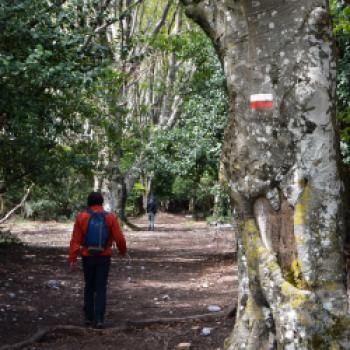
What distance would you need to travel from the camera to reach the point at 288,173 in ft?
17.2

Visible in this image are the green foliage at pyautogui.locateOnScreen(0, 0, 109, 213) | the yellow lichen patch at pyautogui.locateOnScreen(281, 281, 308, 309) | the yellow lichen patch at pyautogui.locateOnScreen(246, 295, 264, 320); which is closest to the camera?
the yellow lichen patch at pyautogui.locateOnScreen(281, 281, 308, 309)

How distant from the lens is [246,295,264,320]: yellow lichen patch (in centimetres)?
551

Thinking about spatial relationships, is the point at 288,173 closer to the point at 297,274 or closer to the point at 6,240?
the point at 297,274

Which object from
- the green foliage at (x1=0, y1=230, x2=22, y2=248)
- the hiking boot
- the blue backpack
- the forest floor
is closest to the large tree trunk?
the forest floor

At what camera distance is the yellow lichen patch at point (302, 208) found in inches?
204

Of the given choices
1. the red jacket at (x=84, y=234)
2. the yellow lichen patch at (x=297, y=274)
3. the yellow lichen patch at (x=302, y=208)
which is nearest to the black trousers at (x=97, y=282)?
the red jacket at (x=84, y=234)

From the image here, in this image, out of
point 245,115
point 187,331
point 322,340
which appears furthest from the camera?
point 187,331

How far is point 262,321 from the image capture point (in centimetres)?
549

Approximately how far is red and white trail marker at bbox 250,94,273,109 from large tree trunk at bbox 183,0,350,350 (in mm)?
12

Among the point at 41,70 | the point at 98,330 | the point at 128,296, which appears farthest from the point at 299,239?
the point at 128,296

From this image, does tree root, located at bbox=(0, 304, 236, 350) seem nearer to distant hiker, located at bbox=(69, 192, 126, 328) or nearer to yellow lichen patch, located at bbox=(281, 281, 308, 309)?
distant hiker, located at bbox=(69, 192, 126, 328)

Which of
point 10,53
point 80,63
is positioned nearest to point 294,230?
point 10,53

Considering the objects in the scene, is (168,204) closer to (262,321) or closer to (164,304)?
(164,304)

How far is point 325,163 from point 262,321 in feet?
4.79
